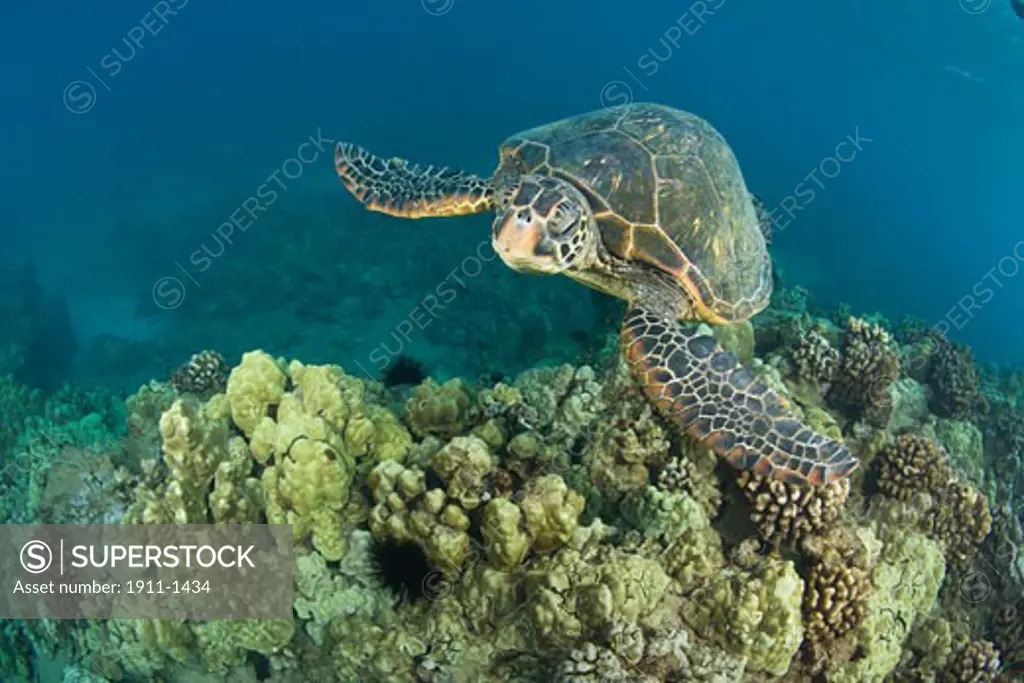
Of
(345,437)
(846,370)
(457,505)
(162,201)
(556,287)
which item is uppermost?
(846,370)

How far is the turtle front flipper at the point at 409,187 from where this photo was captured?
5.88 meters

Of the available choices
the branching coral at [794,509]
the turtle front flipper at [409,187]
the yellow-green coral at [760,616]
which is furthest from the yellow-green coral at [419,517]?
the turtle front flipper at [409,187]

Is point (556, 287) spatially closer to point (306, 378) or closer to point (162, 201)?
point (306, 378)

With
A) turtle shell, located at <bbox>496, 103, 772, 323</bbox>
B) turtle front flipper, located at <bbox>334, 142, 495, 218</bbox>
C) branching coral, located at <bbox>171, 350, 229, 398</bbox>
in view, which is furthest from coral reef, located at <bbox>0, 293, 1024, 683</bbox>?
turtle front flipper, located at <bbox>334, 142, 495, 218</bbox>

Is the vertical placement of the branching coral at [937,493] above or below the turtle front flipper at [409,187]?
above

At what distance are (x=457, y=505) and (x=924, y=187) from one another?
45.6 m

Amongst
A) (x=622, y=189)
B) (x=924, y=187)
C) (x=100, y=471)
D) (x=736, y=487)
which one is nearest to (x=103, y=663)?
(x=100, y=471)

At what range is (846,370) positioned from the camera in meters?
6.00

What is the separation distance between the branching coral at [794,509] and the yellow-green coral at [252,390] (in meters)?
3.79

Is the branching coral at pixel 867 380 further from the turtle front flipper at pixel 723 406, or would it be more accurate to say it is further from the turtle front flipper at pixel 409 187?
the turtle front flipper at pixel 409 187

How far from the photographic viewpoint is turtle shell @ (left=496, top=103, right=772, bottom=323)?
4.94 m

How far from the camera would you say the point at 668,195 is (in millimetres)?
4969

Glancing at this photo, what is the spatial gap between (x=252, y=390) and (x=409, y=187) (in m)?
2.87

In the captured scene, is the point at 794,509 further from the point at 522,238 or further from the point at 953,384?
the point at 953,384
